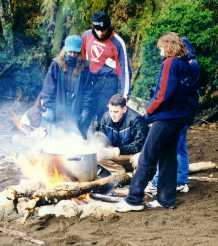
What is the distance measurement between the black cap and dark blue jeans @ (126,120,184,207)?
2.57 m

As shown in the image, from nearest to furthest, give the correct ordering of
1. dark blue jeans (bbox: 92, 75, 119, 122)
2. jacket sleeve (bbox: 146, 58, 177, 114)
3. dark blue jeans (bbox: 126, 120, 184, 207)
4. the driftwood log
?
jacket sleeve (bbox: 146, 58, 177, 114), dark blue jeans (bbox: 126, 120, 184, 207), the driftwood log, dark blue jeans (bbox: 92, 75, 119, 122)

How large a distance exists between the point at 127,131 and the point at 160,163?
912mm

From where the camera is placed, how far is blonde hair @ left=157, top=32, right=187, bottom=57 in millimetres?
6865

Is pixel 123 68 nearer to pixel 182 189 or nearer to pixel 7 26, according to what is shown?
pixel 182 189

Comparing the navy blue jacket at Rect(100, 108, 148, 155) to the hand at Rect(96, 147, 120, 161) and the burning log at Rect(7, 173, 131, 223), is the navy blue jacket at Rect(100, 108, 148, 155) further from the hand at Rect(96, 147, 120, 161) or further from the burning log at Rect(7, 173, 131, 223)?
the burning log at Rect(7, 173, 131, 223)

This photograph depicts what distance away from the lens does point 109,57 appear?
30.8 feet

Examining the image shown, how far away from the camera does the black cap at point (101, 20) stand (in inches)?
357

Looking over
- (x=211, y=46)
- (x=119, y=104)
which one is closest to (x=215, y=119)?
(x=211, y=46)

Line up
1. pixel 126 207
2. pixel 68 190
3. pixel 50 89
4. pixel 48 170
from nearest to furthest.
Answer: pixel 126 207, pixel 68 190, pixel 48 170, pixel 50 89

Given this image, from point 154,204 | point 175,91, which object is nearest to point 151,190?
point 154,204

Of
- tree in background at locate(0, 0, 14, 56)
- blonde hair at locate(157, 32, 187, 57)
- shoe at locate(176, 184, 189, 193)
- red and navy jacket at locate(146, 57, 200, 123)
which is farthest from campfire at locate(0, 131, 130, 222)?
tree in background at locate(0, 0, 14, 56)

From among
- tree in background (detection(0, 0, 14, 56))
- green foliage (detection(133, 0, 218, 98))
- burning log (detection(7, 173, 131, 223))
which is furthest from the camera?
tree in background (detection(0, 0, 14, 56))

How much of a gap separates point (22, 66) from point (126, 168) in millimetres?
7912

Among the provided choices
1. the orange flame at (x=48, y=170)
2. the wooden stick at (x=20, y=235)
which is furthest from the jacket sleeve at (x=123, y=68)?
the wooden stick at (x=20, y=235)
